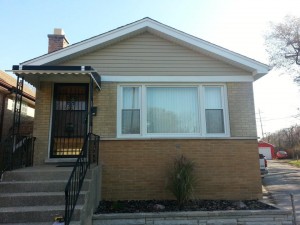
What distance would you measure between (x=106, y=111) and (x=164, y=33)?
9.44ft

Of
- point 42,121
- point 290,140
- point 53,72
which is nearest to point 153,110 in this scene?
point 53,72

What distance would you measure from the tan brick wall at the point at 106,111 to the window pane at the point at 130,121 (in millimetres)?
270

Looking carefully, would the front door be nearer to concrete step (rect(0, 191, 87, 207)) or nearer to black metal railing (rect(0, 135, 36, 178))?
black metal railing (rect(0, 135, 36, 178))

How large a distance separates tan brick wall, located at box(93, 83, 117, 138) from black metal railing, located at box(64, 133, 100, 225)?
17.2 inches

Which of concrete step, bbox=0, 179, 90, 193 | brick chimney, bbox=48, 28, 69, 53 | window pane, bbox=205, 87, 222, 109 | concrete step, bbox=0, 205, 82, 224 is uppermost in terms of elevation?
brick chimney, bbox=48, 28, 69, 53

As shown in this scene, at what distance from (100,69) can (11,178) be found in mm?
3752

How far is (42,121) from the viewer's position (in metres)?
7.49

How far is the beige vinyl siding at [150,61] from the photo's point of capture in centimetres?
784

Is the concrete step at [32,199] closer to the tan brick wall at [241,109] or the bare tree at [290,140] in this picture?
the tan brick wall at [241,109]

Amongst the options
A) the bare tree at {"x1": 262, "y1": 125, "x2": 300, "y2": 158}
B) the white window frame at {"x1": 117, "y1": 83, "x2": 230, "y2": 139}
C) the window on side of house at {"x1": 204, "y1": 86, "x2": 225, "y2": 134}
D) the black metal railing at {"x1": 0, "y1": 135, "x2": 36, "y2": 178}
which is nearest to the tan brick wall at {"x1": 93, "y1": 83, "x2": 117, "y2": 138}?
the white window frame at {"x1": 117, "y1": 83, "x2": 230, "y2": 139}

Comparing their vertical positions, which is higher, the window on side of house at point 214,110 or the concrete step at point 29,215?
the window on side of house at point 214,110

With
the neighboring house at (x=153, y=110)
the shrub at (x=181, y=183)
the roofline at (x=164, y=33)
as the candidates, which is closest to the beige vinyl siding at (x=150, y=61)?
the neighboring house at (x=153, y=110)

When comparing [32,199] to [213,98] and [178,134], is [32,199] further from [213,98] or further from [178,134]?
[213,98]

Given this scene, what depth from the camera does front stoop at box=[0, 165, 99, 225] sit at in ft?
15.4
